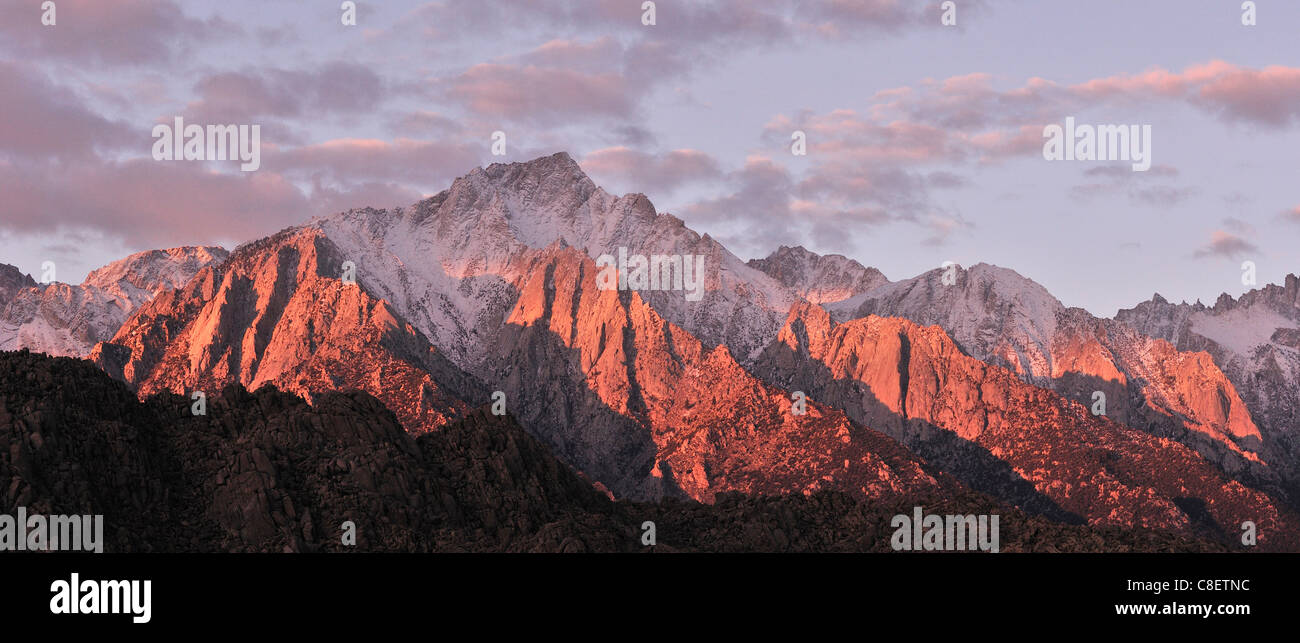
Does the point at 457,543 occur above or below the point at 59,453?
below
